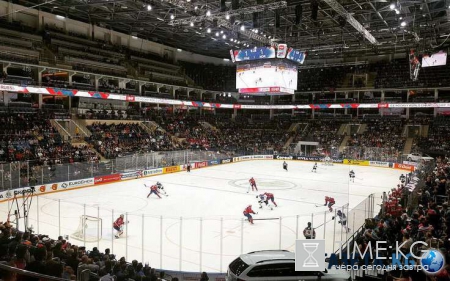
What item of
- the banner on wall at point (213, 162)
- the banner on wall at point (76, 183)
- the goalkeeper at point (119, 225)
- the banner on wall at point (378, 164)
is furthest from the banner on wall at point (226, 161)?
the goalkeeper at point (119, 225)

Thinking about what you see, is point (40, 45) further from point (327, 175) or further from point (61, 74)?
point (327, 175)

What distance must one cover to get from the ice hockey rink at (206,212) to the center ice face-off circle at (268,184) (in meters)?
0.07

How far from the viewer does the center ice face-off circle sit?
2486 centimetres

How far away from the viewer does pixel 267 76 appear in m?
28.4

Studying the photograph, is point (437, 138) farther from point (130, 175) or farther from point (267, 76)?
point (130, 175)

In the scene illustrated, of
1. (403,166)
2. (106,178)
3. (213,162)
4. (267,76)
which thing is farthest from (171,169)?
(403,166)

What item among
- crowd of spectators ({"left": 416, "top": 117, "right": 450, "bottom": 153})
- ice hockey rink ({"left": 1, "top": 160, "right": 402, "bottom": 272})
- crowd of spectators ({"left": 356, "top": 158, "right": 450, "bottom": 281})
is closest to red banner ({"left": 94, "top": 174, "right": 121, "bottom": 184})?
ice hockey rink ({"left": 1, "top": 160, "right": 402, "bottom": 272})

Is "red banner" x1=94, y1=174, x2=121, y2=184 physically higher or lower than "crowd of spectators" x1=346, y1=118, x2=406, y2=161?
lower

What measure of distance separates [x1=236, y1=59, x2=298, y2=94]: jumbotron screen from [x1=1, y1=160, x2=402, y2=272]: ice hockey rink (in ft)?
25.2

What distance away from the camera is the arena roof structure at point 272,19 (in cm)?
2575

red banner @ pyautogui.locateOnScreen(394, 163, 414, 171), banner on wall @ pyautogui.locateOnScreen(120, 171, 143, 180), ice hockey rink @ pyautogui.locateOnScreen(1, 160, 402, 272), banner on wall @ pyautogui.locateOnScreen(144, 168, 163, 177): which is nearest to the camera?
ice hockey rink @ pyautogui.locateOnScreen(1, 160, 402, 272)

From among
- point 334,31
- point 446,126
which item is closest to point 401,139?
point 446,126

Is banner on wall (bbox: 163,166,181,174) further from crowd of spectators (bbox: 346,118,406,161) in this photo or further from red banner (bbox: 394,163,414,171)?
red banner (bbox: 394,163,414,171)

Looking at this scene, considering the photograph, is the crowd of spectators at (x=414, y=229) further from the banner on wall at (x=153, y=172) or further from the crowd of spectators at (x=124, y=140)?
the crowd of spectators at (x=124, y=140)
